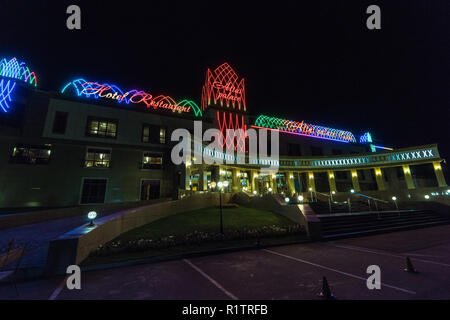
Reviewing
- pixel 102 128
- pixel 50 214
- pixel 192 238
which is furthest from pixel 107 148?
pixel 192 238

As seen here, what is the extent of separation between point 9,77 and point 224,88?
28767 mm

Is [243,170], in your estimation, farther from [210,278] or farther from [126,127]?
[210,278]

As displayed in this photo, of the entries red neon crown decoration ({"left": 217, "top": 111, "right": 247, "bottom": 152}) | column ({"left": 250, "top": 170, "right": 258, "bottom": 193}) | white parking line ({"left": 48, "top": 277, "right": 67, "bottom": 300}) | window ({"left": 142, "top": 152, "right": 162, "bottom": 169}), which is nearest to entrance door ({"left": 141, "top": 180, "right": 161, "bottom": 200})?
window ({"left": 142, "top": 152, "right": 162, "bottom": 169})

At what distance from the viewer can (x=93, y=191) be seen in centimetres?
2108

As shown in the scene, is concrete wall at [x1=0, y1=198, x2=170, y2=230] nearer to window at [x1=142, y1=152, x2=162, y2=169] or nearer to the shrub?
window at [x1=142, y1=152, x2=162, y2=169]

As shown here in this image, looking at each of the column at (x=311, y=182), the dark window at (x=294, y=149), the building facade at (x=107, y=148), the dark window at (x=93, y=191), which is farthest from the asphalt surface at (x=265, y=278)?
the dark window at (x=294, y=149)

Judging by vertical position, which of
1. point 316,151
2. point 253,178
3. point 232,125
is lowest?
point 253,178

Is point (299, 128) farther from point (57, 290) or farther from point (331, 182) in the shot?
point (57, 290)

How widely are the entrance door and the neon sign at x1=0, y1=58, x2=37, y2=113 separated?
49.2 ft

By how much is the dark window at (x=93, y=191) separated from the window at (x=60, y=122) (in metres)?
6.50

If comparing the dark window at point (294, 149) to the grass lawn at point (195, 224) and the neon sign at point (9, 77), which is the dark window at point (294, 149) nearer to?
the grass lawn at point (195, 224)

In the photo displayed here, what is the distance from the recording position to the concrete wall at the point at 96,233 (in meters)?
6.78

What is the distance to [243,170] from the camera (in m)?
33.6
